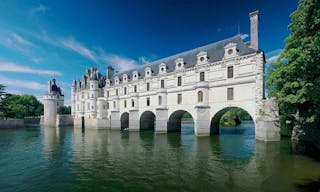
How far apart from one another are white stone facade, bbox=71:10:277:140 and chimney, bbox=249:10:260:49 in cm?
29

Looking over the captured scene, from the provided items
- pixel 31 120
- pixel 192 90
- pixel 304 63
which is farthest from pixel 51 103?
pixel 304 63

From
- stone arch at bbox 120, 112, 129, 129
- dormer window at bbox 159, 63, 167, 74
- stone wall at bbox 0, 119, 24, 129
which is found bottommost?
stone wall at bbox 0, 119, 24, 129

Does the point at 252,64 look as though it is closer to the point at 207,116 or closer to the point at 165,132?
the point at 207,116

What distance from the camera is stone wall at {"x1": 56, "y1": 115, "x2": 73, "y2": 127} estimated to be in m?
52.9

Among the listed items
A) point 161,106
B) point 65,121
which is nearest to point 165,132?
point 161,106

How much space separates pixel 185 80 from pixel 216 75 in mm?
5212

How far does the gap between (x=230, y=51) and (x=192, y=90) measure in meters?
7.67

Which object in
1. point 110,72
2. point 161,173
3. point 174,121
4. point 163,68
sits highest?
point 110,72

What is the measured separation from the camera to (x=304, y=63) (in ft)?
32.3

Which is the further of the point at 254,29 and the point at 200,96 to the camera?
the point at 200,96

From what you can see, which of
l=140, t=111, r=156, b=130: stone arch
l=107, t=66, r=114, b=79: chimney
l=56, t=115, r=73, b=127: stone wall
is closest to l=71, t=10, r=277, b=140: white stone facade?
l=140, t=111, r=156, b=130: stone arch

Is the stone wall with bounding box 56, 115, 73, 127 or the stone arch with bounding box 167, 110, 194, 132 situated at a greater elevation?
the stone arch with bounding box 167, 110, 194, 132

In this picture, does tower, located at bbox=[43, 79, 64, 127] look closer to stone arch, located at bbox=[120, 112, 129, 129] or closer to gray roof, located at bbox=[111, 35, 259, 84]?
stone arch, located at bbox=[120, 112, 129, 129]

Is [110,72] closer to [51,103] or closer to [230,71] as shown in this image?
[51,103]
